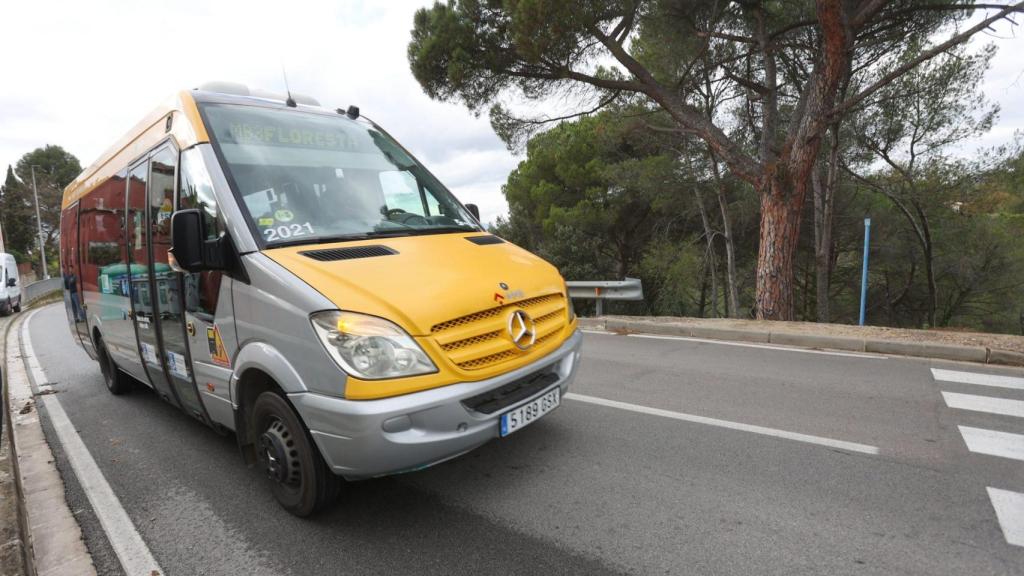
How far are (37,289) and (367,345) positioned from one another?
37.8m

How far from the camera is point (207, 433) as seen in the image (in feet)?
14.2

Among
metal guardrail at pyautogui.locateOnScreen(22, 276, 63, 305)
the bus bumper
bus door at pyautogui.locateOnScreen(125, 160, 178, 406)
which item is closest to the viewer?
the bus bumper

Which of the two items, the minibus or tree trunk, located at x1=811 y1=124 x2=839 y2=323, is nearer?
the minibus

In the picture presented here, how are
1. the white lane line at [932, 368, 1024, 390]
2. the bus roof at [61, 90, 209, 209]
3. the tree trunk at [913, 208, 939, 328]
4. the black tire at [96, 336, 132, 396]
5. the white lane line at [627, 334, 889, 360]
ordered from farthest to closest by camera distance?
the tree trunk at [913, 208, 939, 328], the white lane line at [627, 334, 889, 360], the black tire at [96, 336, 132, 396], the white lane line at [932, 368, 1024, 390], the bus roof at [61, 90, 209, 209]

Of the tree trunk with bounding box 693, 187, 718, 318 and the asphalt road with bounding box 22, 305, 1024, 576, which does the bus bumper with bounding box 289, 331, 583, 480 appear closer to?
the asphalt road with bounding box 22, 305, 1024, 576

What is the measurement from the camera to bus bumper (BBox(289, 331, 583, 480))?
234 centimetres

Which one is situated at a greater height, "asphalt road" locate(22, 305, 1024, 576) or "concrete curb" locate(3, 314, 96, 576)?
"asphalt road" locate(22, 305, 1024, 576)

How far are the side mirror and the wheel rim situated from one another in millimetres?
931

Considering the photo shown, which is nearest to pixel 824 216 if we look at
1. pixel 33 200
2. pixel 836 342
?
pixel 836 342

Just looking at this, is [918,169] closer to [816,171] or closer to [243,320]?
[816,171]

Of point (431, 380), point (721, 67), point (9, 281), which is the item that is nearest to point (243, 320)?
point (431, 380)

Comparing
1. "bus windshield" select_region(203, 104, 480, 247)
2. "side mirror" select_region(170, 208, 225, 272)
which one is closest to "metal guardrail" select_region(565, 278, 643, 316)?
"bus windshield" select_region(203, 104, 480, 247)

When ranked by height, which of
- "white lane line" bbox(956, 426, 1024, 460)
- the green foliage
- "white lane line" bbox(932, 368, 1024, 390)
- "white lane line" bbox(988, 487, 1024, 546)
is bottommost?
"white lane line" bbox(988, 487, 1024, 546)

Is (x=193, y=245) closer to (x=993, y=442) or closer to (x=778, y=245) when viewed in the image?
(x=993, y=442)
